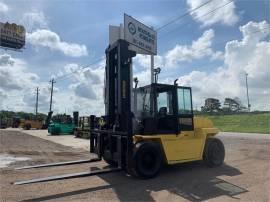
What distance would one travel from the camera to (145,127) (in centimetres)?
889

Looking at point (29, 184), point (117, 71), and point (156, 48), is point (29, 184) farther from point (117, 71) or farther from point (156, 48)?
point (156, 48)

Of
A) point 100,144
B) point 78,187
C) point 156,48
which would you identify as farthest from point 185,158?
point 156,48

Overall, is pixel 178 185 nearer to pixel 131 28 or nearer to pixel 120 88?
pixel 120 88

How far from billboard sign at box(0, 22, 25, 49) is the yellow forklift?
59.5 m

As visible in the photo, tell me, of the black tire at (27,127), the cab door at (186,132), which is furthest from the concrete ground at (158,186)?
the black tire at (27,127)

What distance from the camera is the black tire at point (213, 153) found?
10.0m

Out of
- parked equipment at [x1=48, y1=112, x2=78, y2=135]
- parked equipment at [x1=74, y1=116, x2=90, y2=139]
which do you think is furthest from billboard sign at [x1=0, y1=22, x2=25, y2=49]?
parked equipment at [x1=74, y1=116, x2=90, y2=139]

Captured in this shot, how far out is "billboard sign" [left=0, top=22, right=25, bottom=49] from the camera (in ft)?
210

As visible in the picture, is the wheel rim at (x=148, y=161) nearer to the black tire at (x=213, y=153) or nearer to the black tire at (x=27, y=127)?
the black tire at (x=213, y=153)

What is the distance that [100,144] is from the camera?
394 inches

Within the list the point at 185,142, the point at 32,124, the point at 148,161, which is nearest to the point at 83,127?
the point at 185,142

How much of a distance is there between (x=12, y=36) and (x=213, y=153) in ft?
203

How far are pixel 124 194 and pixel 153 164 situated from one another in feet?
5.94

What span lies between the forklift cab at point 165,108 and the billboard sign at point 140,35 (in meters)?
6.54
